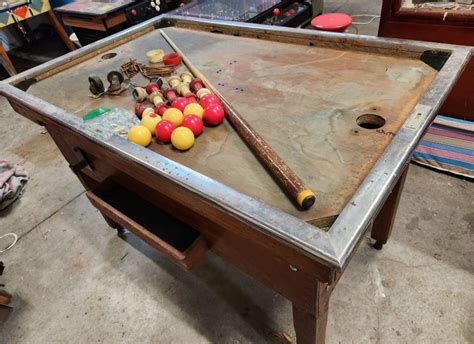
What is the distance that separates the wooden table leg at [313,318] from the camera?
851 millimetres

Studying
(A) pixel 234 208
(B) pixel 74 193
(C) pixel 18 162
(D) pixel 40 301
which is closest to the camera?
(A) pixel 234 208

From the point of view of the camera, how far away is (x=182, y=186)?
80 centimetres

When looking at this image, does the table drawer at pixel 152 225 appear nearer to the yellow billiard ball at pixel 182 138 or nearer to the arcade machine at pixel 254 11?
the yellow billiard ball at pixel 182 138

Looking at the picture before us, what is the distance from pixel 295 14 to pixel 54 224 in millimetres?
2872

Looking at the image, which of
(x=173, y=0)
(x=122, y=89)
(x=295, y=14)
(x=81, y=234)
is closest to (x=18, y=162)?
(x=81, y=234)

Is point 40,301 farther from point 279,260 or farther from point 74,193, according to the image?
point 279,260

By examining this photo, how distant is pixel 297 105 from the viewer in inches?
42.8

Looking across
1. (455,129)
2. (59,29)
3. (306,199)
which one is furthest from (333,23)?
(59,29)

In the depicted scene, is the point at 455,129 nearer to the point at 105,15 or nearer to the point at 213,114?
the point at 213,114

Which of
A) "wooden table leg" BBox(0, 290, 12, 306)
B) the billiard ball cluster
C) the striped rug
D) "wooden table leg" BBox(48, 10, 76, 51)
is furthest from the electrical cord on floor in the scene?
"wooden table leg" BBox(48, 10, 76, 51)

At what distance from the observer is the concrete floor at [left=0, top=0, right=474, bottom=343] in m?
1.45

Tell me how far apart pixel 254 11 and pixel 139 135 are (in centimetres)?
235

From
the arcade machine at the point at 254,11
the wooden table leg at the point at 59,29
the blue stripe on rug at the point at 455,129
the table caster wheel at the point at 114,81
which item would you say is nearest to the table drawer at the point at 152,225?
the table caster wheel at the point at 114,81

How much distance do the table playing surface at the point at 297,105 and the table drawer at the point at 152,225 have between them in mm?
291
